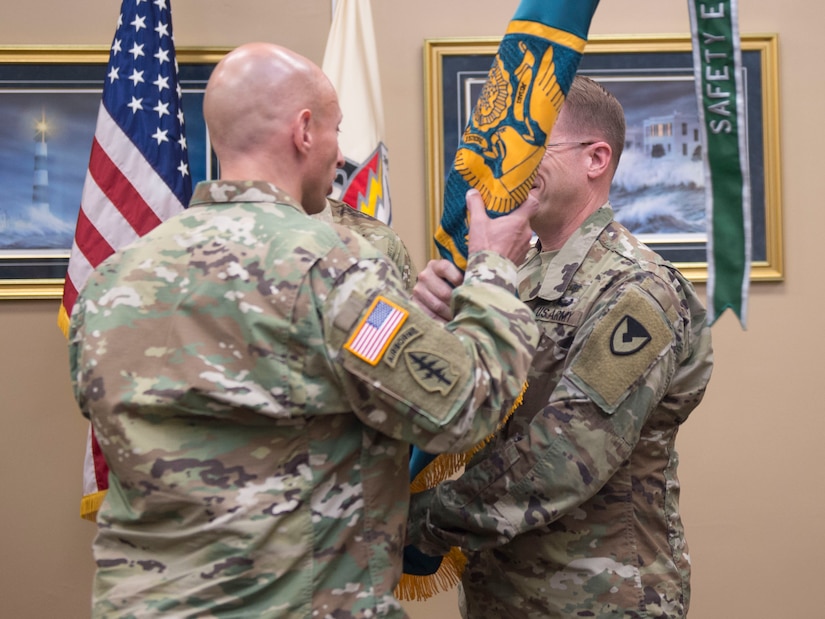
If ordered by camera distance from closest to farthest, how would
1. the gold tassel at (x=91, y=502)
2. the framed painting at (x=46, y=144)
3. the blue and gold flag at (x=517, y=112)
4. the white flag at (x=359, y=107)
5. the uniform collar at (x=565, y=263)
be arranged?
the blue and gold flag at (x=517, y=112), the uniform collar at (x=565, y=263), the gold tassel at (x=91, y=502), the white flag at (x=359, y=107), the framed painting at (x=46, y=144)

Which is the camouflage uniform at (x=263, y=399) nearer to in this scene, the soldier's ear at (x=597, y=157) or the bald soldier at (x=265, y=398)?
the bald soldier at (x=265, y=398)

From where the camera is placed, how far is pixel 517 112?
1.44m

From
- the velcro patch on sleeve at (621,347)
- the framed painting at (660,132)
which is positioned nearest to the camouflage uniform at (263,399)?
the velcro patch on sleeve at (621,347)

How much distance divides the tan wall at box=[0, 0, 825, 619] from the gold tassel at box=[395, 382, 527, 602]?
1.23 m

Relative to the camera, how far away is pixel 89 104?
110 inches

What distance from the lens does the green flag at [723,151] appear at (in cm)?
125

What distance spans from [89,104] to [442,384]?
207 cm

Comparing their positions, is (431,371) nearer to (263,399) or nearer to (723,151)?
(263,399)

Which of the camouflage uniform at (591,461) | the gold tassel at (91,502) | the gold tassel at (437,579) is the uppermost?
the camouflage uniform at (591,461)

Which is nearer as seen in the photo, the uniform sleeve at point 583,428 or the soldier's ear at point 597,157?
the uniform sleeve at point 583,428

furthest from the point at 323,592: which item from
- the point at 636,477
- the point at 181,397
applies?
the point at 636,477

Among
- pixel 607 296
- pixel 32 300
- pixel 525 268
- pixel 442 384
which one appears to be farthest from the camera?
pixel 32 300

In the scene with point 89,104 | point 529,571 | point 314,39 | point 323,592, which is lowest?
point 529,571

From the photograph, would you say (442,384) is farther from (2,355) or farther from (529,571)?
(2,355)
